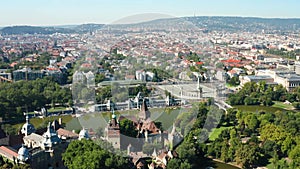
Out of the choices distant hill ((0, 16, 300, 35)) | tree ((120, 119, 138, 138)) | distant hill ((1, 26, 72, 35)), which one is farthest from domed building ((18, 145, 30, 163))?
distant hill ((1, 26, 72, 35))

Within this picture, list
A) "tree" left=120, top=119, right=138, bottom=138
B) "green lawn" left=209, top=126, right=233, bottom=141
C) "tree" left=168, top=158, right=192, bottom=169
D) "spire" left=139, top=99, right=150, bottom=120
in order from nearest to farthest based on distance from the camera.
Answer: "tree" left=168, top=158, right=192, bottom=169, "tree" left=120, top=119, right=138, bottom=138, "spire" left=139, top=99, right=150, bottom=120, "green lawn" left=209, top=126, right=233, bottom=141

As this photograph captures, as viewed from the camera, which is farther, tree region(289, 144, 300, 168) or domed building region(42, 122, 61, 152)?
tree region(289, 144, 300, 168)

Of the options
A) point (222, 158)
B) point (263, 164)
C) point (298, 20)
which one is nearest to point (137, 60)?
point (222, 158)

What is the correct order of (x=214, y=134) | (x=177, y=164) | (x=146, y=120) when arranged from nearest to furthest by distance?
1. (x=177, y=164)
2. (x=146, y=120)
3. (x=214, y=134)

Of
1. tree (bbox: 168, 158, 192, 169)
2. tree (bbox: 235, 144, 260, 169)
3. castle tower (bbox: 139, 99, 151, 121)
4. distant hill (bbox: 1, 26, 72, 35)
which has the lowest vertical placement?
tree (bbox: 235, 144, 260, 169)

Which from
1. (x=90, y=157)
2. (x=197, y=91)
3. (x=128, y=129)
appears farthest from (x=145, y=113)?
(x=90, y=157)

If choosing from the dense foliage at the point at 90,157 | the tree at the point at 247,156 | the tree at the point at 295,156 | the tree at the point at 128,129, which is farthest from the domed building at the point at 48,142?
the tree at the point at 295,156

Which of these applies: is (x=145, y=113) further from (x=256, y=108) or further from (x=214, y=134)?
(x=256, y=108)

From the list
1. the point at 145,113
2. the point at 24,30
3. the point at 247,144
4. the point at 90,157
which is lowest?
the point at 247,144

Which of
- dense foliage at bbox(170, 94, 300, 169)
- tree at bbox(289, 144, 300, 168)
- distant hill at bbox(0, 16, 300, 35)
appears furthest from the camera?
distant hill at bbox(0, 16, 300, 35)

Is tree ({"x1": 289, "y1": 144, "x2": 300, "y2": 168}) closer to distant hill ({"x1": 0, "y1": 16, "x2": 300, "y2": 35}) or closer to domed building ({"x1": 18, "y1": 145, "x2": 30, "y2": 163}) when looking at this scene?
distant hill ({"x1": 0, "y1": 16, "x2": 300, "y2": 35})

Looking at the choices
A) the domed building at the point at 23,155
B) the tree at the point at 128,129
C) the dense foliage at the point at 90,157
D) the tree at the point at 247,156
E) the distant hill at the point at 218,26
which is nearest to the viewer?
the dense foliage at the point at 90,157

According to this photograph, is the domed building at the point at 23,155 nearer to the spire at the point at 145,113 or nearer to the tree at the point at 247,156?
the spire at the point at 145,113
